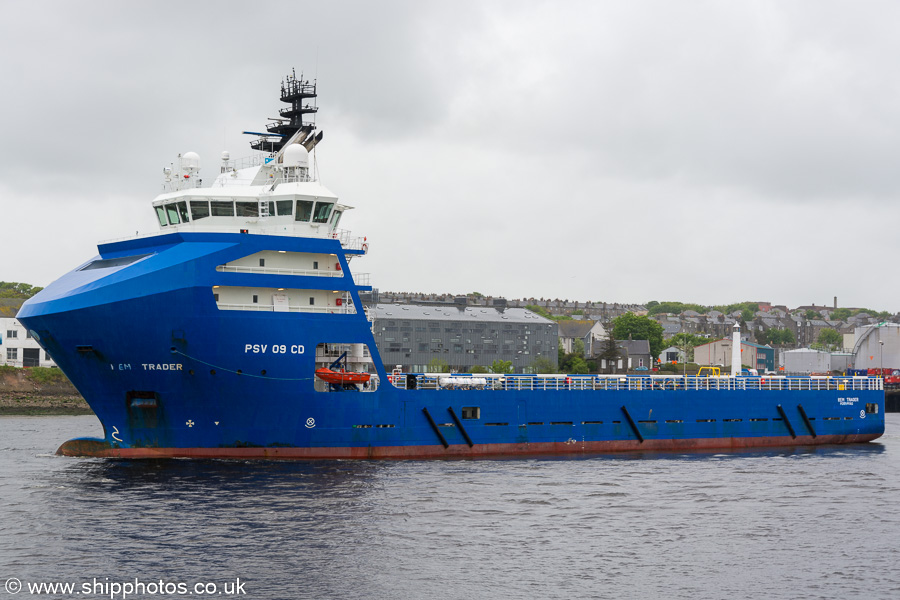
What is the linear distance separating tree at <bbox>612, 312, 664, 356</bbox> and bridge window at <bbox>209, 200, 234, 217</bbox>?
Answer: 10705cm

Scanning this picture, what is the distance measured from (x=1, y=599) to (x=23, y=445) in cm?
2581

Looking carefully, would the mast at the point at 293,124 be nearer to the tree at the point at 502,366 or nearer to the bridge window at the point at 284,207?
the bridge window at the point at 284,207

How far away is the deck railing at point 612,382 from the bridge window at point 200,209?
1010 cm

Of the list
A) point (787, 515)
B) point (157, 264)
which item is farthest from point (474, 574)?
point (157, 264)

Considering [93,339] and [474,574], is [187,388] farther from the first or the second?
[474,574]

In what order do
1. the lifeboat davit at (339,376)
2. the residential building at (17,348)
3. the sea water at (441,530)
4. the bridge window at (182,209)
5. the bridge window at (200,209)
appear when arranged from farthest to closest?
the residential building at (17,348) < the bridge window at (182,209) < the bridge window at (200,209) < the lifeboat davit at (339,376) < the sea water at (441,530)

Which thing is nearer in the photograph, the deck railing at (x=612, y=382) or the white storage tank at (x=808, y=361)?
the deck railing at (x=612, y=382)

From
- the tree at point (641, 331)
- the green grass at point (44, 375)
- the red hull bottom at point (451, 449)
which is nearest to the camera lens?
the red hull bottom at point (451, 449)

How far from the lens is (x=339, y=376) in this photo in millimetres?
37188

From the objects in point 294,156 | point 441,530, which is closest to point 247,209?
point 294,156

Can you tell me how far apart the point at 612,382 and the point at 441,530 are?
68.2ft

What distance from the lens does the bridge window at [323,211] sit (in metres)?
38.8

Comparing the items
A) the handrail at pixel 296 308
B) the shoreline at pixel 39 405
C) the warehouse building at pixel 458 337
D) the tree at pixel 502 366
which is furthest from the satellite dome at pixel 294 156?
the tree at pixel 502 366

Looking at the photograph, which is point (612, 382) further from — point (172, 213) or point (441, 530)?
point (172, 213)
